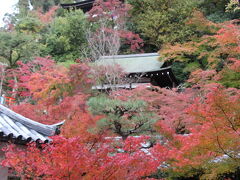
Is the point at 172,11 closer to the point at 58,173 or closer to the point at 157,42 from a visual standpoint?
the point at 157,42

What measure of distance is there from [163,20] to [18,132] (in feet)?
60.9

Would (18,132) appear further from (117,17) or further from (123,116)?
(117,17)

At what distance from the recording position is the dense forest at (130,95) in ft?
16.4

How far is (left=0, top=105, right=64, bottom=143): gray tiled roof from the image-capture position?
4371 mm

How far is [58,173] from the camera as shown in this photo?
14.8 ft

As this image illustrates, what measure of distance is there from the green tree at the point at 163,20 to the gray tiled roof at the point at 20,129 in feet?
54.0

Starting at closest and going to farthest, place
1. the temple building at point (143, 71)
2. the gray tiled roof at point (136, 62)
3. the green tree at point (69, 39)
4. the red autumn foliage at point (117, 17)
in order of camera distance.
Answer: the temple building at point (143, 71), the gray tiled roof at point (136, 62), the red autumn foliage at point (117, 17), the green tree at point (69, 39)

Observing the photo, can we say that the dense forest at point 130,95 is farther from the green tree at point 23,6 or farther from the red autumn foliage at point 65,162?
the green tree at point 23,6

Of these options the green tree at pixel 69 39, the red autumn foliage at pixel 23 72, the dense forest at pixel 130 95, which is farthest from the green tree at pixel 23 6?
the red autumn foliage at pixel 23 72

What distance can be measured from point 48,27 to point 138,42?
401 inches

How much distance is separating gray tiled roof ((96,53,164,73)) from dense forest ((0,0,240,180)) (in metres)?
0.76

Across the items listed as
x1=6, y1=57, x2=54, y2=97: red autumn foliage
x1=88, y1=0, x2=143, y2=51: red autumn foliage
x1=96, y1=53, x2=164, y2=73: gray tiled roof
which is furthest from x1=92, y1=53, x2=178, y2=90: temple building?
x1=6, y1=57, x2=54, y2=97: red autumn foliage

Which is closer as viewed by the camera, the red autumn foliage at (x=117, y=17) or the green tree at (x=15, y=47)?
the green tree at (x=15, y=47)

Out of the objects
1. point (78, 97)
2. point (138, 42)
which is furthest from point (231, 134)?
point (138, 42)
